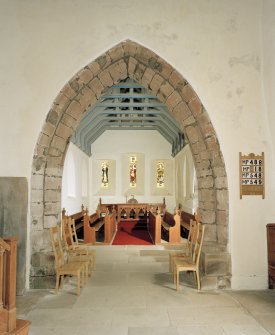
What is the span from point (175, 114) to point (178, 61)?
2.57 ft

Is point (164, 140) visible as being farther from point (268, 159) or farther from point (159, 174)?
point (268, 159)

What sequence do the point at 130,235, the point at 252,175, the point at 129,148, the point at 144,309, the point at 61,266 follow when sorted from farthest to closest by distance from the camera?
1. the point at 129,148
2. the point at 130,235
3. the point at 252,175
4. the point at 61,266
5. the point at 144,309

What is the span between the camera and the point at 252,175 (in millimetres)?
4531

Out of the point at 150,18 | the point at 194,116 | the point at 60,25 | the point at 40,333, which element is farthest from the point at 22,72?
the point at 40,333

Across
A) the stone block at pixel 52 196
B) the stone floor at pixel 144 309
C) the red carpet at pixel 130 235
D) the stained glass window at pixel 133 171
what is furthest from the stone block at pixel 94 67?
the stained glass window at pixel 133 171

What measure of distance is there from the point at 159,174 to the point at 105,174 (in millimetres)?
2337

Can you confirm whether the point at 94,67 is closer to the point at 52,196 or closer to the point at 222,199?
the point at 52,196

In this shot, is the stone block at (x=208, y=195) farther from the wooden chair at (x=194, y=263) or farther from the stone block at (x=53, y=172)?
the stone block at (x=53, y=172)

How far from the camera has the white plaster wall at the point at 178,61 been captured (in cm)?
452

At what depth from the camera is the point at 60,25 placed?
462cm

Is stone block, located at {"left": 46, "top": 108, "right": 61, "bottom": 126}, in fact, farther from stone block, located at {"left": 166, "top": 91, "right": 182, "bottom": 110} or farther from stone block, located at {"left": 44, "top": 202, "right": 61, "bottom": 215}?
stone block, located at {"left": 166, "top": 91, "right": 182, "bottom": 110}

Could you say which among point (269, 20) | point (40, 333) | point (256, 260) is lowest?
point (40, 333)

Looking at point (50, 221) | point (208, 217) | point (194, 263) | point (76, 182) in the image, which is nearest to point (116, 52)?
point (50, 221)

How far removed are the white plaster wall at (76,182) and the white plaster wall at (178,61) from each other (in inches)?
195
